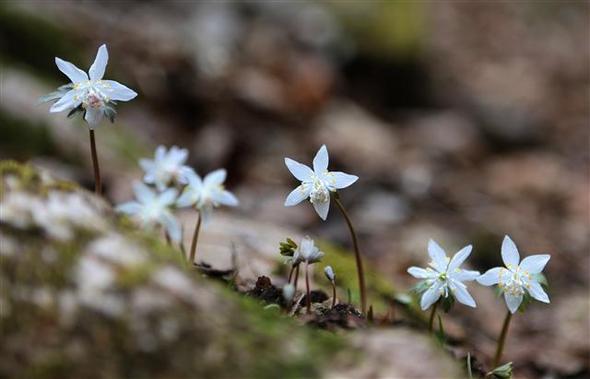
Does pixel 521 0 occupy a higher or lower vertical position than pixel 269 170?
higher

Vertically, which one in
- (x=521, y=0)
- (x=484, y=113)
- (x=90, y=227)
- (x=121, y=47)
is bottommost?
(x=90, y=227)

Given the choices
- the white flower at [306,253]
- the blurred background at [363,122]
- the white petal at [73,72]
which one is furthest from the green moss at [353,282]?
the white petal at [73,72]

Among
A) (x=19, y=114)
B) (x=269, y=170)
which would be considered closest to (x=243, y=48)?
(x=269, y=170)

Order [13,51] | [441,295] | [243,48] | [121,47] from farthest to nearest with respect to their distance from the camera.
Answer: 1. [243,48]
2. [121,47]
3. [13,51]
4. [441,295]

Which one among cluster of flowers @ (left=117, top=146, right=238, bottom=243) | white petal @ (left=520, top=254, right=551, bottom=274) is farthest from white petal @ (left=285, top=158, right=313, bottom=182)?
white petal @ (left=520, top=254, right=551, bottom=274)

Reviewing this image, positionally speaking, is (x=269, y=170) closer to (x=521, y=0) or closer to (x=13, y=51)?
(x=13, y=51)

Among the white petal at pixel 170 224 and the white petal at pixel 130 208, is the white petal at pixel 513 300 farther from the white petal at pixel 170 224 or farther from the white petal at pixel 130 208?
the white petal at pixel 130 208
